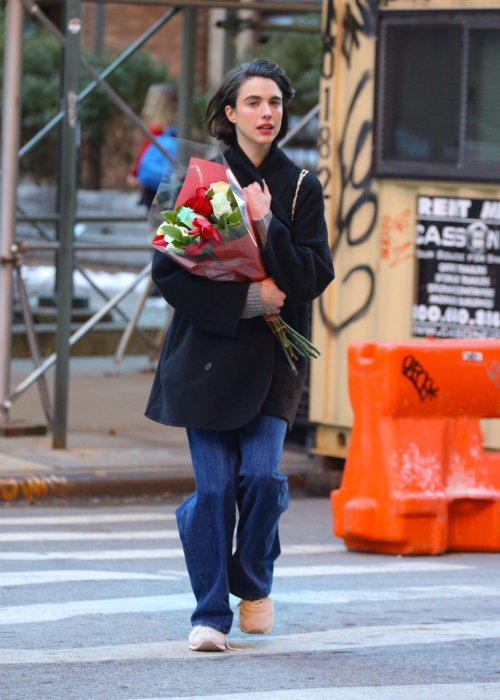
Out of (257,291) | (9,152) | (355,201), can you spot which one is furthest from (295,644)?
(9,152)

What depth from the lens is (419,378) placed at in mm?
7098

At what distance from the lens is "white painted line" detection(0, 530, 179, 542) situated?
281 inches

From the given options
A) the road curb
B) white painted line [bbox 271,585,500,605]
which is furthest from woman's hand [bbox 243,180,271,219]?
the road curb

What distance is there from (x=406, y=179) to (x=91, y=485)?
8.69 ft

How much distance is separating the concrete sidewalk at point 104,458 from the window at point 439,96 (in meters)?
2.14

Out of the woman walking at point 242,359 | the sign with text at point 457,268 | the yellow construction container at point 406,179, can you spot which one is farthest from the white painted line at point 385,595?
the sign with text at point 457,268

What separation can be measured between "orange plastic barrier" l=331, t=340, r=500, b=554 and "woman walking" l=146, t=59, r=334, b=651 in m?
2.29

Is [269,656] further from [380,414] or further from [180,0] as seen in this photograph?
[180,0]

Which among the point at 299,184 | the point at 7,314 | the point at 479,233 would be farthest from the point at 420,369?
the point at 7,314

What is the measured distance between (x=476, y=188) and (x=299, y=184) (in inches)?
153

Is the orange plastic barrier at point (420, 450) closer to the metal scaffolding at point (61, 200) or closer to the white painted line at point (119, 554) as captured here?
the white painted line at point (119, 554)

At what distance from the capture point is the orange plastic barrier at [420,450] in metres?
7.11

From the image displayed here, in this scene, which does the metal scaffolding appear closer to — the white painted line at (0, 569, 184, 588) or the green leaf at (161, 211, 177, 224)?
the white painted line at (0, 569, 184, 588)

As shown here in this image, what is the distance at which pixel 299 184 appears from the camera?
4816 millimetres
